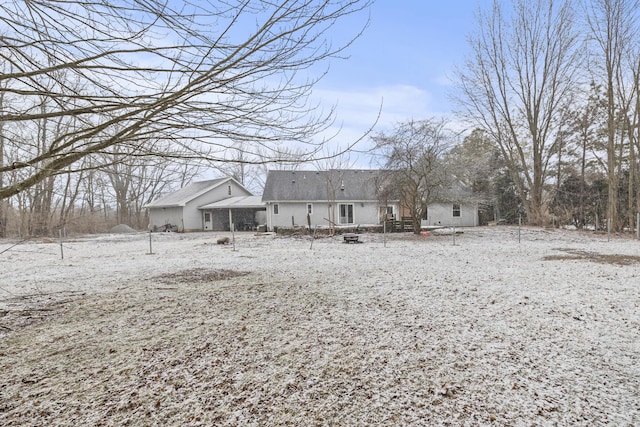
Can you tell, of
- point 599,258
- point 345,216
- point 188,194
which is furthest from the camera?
point 188,194

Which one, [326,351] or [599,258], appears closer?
[326,351]

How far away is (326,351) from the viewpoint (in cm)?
342

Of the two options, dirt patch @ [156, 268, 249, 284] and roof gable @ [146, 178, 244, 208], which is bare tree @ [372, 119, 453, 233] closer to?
dirt patch @ [156, 268, 249, 284]

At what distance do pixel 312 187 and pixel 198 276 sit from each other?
17.9 metres

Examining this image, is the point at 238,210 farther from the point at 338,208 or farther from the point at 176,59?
the point at 176,59

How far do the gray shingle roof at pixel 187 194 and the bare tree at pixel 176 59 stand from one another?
961 inches

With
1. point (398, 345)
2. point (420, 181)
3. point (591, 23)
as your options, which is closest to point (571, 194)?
point (591, 23)

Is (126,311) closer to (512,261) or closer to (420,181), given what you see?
(512,261)

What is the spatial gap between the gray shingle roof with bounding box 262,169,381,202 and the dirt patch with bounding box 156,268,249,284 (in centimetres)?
1580

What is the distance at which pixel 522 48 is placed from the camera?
21531 mm

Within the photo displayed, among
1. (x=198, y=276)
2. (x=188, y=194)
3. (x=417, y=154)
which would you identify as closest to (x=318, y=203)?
(x=417, y=154)

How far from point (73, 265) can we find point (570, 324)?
11504mm

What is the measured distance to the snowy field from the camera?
8.13 ft

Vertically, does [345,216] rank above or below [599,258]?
above
